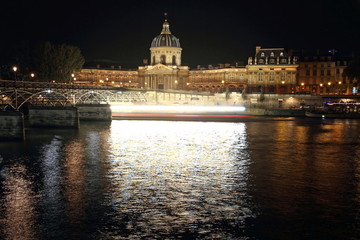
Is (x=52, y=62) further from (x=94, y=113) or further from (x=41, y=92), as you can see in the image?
(x=41, y=92)

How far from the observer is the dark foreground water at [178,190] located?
19.4 meters

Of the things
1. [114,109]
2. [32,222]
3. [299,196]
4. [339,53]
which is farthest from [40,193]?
[339,53]

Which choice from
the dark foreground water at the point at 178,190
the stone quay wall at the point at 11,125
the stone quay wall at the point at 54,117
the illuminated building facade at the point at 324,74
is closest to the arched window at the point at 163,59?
the illuminated building facade at the point at 324,74

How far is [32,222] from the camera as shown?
20.1 meters

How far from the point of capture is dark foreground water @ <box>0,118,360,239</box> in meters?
19.4

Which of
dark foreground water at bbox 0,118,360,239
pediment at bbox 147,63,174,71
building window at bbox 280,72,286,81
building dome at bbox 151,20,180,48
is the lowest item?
dark foreground water at bbox 0,118,360,239

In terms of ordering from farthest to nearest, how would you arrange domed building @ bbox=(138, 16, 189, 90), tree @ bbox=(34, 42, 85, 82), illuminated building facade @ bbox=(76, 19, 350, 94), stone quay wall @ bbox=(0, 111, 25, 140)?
domed building @ bbox=(138, 16, 189, 90)
illuminated building facade @ bbox=(76, 19, 350, 94)
tree @ bbox=(34, 42, 85, 82)
stone quay wall @ bbox=(0, 111, 25, 140)

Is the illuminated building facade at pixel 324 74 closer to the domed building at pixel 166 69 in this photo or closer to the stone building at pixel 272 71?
the stone building at pixel 272 71

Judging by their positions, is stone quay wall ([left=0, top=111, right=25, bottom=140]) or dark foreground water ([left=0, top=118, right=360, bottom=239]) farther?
stone quay wall ([left=0, top=111, right=25, bottom=140])

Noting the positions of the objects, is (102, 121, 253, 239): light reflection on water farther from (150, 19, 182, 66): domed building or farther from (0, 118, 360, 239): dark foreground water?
(150, 19, 182, 66): domed building

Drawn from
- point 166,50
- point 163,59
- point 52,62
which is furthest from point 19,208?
point 163,59

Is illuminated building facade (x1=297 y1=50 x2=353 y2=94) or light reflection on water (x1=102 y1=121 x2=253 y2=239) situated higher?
illuminated building facade (x1=297 y1=50 x2=353 y2=94)

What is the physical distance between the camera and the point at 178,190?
25.9 meters

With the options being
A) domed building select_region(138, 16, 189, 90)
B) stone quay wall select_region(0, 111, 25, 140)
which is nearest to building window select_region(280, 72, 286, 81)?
domed building select_region(138, 16, 189, 90)
